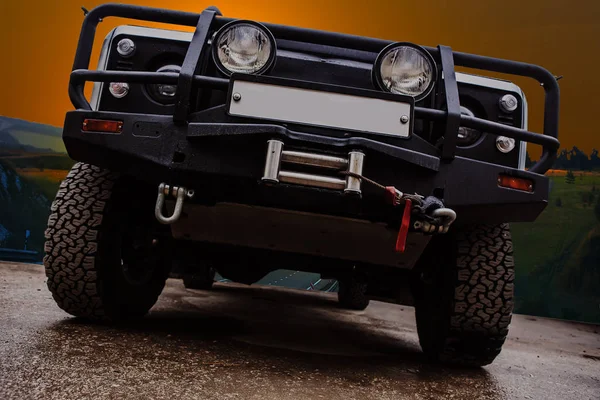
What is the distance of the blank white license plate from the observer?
1853mm

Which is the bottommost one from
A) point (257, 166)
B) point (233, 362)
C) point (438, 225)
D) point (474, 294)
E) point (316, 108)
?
point (233, 362)

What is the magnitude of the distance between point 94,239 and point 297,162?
3.16 ft

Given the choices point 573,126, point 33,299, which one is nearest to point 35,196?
point 33,299

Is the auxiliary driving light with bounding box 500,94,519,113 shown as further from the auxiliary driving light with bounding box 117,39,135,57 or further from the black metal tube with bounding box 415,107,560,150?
the auxiliary driving light with bounding box 117,39,135,57

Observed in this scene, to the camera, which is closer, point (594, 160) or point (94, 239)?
point (94, 239)

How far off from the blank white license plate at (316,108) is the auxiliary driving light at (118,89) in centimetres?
62

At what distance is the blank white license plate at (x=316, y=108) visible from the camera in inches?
72.9

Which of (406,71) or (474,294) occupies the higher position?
(406,71)

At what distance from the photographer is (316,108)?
187 centimetres

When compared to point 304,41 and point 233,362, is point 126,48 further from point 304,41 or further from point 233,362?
point 233,362

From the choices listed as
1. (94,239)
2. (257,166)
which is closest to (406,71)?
(257,166)

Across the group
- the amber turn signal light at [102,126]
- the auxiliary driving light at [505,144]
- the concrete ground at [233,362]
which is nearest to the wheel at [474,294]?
the concrete ground at [233,362]

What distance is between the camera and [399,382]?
197cm

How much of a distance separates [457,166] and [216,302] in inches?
112
